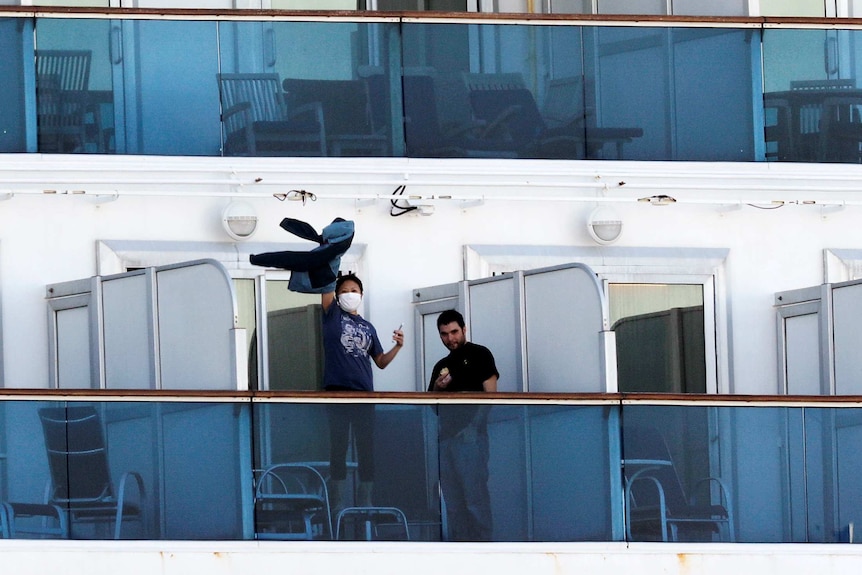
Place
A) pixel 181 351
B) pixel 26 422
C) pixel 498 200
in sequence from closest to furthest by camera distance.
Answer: pixel 26 422, pixel 181 351, pixel 498 200

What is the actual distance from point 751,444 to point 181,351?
4.41m

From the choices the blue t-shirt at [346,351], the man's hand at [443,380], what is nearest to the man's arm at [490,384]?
the man's hand at [443,380]

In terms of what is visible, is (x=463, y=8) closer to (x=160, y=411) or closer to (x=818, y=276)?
(x=818, y=276)

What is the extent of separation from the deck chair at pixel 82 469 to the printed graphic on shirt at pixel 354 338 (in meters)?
2.00

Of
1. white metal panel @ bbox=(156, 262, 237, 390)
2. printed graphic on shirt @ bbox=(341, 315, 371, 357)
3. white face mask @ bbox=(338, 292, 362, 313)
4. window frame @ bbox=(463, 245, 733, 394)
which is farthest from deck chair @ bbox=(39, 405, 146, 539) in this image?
window frame @ bbox=(463, 245, 733, 394)

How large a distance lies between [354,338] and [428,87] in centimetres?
282

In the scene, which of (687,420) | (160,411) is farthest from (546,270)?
(160,411)

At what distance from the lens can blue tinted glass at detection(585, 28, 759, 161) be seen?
22391 millimetres

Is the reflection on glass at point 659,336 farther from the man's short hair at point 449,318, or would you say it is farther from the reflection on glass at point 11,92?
the reflection on glass at point 11,92

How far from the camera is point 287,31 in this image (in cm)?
2194

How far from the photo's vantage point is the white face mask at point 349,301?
20141 mm

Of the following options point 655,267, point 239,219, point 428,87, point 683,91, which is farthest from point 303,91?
point 655,267

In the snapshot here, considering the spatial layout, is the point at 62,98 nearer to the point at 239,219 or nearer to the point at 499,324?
the point at 239,219

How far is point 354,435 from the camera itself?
1936 centimetres
